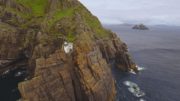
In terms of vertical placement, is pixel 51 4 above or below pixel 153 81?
above

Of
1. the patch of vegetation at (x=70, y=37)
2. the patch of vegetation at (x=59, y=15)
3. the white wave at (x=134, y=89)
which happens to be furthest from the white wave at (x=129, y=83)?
the patch of vegetation at (x=59, y=15)

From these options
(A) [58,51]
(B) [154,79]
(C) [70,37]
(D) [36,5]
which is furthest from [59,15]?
(B) [154,79]

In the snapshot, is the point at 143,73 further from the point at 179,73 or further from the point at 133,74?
the point at 179,73

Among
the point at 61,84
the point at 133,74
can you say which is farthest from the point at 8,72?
the point at 133,74

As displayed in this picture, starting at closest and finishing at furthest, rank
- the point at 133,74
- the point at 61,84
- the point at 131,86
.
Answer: the point at 61,84 → the point at 131,86 → the point at 133,74

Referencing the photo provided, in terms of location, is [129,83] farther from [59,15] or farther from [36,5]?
[36,5]

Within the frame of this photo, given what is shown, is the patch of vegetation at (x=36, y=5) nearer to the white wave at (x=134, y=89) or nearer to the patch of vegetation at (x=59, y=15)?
the patch of vegetation at (x=59, y=15)

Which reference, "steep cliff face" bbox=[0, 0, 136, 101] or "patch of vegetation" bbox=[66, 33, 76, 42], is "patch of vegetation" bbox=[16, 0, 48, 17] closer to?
"steep cliff face" bbox=[0, 0, 136, 101]
